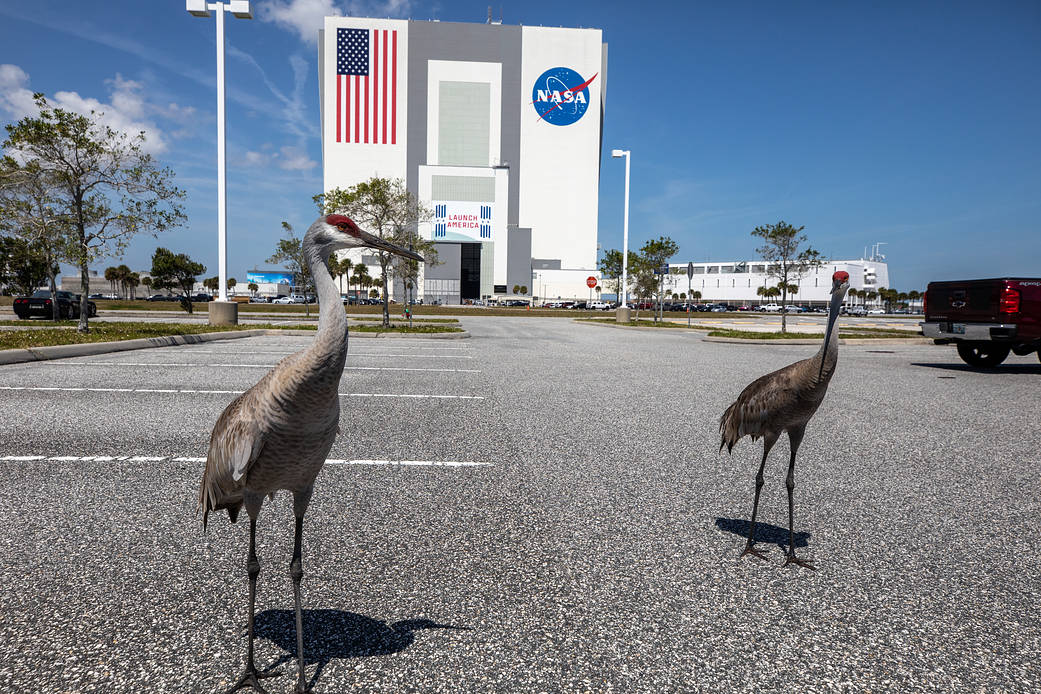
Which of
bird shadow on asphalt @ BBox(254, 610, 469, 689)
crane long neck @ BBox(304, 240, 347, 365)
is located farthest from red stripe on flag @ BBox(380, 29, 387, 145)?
bird shadow on asphalt @ BBox(254, 610, 469, 689)

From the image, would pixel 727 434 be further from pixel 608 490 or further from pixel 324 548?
pixel 324 548

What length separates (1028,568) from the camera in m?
3.46

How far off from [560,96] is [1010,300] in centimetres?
10799

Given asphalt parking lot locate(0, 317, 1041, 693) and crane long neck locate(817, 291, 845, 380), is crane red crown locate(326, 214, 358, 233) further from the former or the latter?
crane long neck locate(817, 291, 845, 380)

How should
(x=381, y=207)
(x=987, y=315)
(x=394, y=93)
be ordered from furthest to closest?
1. (x=394, y=93)
2. (x=381, y=207)
3. (x=987, y=315)

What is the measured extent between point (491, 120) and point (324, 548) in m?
114

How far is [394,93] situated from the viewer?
103 m

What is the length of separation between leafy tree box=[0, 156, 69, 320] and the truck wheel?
2472 cm

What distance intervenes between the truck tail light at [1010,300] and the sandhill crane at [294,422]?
47.3 ft

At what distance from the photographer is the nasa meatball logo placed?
107438mm

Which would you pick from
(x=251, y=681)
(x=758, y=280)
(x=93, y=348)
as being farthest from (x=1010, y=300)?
(x=758, y=280)

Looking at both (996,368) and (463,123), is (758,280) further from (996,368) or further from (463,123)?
(996,368)

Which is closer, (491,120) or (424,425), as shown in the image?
(424,425)

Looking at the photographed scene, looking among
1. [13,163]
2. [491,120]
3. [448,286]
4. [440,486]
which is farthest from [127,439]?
[491,120]
